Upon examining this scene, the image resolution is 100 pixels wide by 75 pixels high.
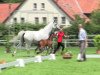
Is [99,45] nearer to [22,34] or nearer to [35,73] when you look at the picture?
[22,34]

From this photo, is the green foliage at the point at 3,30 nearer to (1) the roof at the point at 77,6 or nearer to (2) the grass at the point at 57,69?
(1) the roof at the point at 77,6

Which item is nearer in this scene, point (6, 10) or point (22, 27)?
point (22, 27)

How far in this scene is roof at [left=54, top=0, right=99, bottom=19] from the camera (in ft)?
229

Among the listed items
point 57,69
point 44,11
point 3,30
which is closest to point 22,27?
point 3,30

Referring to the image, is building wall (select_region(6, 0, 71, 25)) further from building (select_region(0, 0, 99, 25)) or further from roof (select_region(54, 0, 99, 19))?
roof (select_region(54, 0, 99, 19))

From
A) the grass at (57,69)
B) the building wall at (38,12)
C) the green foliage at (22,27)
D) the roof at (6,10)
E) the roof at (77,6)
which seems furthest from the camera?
the roof at (6,10)

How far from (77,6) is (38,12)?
6398 millimetres

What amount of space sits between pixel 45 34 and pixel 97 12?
2819 cm

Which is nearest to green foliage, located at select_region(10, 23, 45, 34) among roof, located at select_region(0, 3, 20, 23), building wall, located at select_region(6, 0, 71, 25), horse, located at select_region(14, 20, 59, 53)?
building wall, located at select_region(6, 0, 71, 25)

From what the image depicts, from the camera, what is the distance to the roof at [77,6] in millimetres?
69938

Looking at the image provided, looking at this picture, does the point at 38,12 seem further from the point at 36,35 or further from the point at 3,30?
the point at 36,35

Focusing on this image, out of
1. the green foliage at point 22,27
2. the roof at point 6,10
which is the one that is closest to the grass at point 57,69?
the green foliage at point 22,27

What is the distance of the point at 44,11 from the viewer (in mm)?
72062

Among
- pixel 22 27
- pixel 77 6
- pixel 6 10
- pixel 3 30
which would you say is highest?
pixel 77 6
